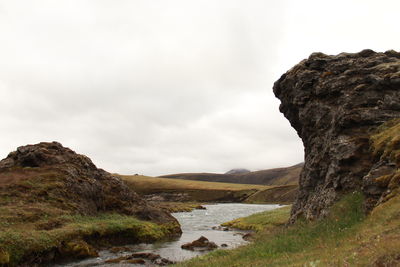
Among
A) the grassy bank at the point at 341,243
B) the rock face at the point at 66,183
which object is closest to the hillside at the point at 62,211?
the rock face at the point at 66,183

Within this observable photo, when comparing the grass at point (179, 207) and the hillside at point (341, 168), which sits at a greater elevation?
the hillside at point (341, 168)

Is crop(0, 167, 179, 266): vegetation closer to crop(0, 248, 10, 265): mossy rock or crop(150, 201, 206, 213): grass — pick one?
crop(0, 248, 10, 265): mossy rock

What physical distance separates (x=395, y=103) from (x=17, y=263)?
36828mm

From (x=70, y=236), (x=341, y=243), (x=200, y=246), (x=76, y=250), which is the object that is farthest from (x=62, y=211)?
(x=341, y=243)

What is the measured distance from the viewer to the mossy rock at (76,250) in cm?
3291

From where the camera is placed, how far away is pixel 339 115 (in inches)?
1222

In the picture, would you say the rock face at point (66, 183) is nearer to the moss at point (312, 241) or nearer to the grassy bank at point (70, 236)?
the grassy bank at point (70, 236)

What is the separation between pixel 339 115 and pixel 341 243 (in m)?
17.1

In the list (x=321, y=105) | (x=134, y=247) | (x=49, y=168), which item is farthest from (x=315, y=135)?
(x=49, y=168)

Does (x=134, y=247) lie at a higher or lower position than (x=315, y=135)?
lower

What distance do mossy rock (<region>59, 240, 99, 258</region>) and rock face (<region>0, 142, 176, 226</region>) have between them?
35.4 ft

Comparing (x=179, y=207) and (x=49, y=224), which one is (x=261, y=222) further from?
(x=179, y=207)

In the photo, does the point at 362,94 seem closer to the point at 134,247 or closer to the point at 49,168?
the point at 134,247

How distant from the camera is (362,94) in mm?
31031
